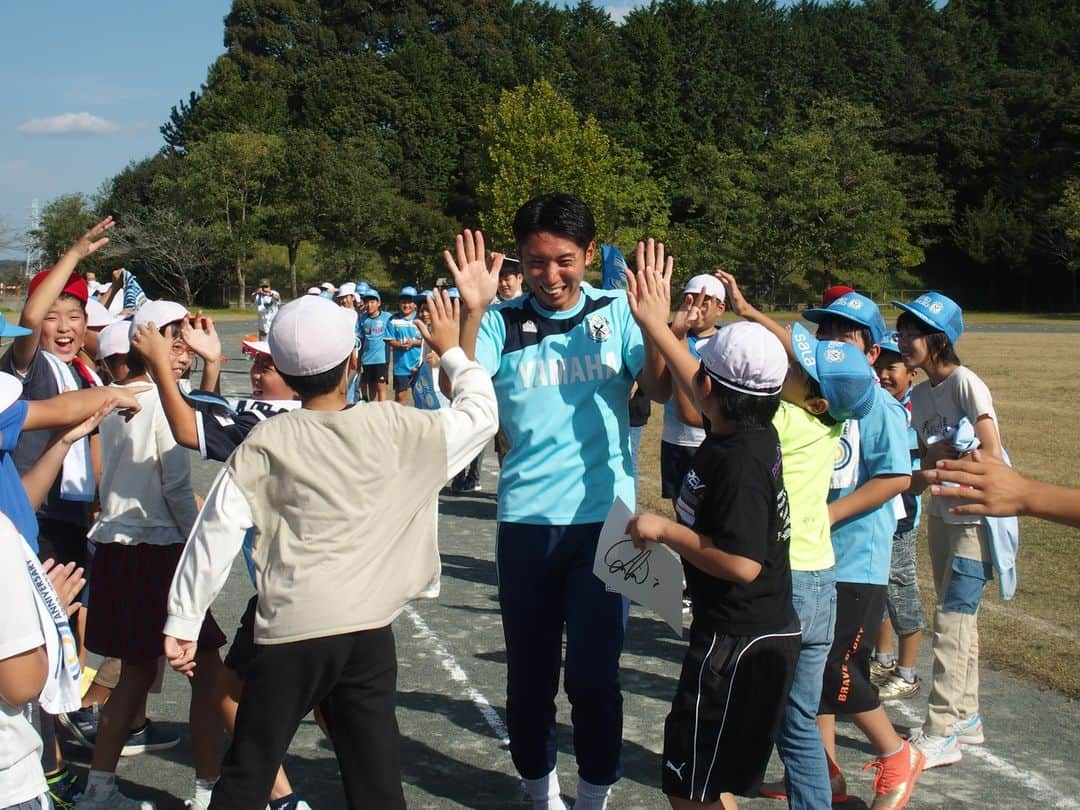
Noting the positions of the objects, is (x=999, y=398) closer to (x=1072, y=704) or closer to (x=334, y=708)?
(x=1072, y=704)

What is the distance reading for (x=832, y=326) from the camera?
4910 millimetres

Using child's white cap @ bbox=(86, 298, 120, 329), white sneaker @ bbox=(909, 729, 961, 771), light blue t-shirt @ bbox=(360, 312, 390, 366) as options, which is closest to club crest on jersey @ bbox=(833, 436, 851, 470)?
white sneaker @ bbox=(909, 729, 961, 771)

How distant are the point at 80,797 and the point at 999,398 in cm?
1863

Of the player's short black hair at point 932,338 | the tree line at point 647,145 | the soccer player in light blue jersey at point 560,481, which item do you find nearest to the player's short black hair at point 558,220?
the soccer player in light blue jersey at point 560,481

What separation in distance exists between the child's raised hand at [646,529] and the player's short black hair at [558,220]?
1172mm

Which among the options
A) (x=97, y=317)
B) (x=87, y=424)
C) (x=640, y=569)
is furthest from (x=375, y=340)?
(x=640, y=569)

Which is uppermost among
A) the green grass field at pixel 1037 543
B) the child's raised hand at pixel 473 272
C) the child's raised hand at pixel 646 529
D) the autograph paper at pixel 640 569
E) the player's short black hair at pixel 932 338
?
the child's raised hand at pixel 473 272

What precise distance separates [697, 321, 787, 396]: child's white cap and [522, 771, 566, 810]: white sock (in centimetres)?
181

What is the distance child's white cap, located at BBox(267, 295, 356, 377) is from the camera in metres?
3.04

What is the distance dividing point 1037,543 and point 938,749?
4811 mm

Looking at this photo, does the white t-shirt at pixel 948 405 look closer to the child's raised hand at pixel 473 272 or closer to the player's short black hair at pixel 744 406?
the player's short black hair at pixel 744 406

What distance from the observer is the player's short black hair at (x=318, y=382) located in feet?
10.1

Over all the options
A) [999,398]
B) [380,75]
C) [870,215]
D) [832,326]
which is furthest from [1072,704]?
[380,75]

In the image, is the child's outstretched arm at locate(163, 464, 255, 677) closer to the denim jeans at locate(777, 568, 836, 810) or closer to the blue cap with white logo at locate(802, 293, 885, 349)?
the denim jeans at locate(777, 568, 836, 810)
